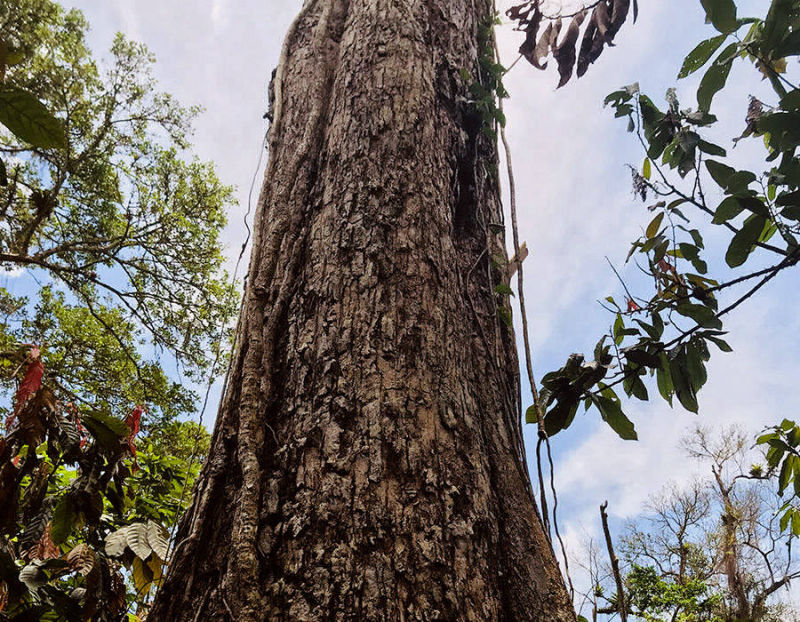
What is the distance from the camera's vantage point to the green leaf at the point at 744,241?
1347 mm

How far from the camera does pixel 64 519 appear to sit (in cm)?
106

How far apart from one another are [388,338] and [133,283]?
6028 mm

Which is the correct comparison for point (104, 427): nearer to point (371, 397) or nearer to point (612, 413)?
point (371, 397)

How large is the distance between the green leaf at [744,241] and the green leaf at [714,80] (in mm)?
307

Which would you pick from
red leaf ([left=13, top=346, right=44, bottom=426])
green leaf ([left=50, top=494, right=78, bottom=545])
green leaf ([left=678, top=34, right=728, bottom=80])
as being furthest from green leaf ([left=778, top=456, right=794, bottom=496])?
red leaf ([left=13, top=346, right=44, bottom=426])

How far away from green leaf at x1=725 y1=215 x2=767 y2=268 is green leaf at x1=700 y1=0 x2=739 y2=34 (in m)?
0.46

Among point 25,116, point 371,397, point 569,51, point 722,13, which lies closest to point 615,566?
point 371,397

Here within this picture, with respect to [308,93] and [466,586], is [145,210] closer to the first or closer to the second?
[308,93]

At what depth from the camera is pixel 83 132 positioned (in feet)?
20.5

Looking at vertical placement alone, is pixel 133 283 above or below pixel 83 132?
below

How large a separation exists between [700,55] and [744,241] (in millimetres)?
467

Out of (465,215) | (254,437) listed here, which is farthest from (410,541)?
(465,215)

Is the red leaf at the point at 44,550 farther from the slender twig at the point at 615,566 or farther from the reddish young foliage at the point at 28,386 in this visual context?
the slender twig at the point at 615,566

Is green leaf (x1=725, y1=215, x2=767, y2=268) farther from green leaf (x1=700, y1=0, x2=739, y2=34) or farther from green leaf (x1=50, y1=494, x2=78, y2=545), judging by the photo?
green leaf (x1=50, y1=494, x2=78, y2=545)
